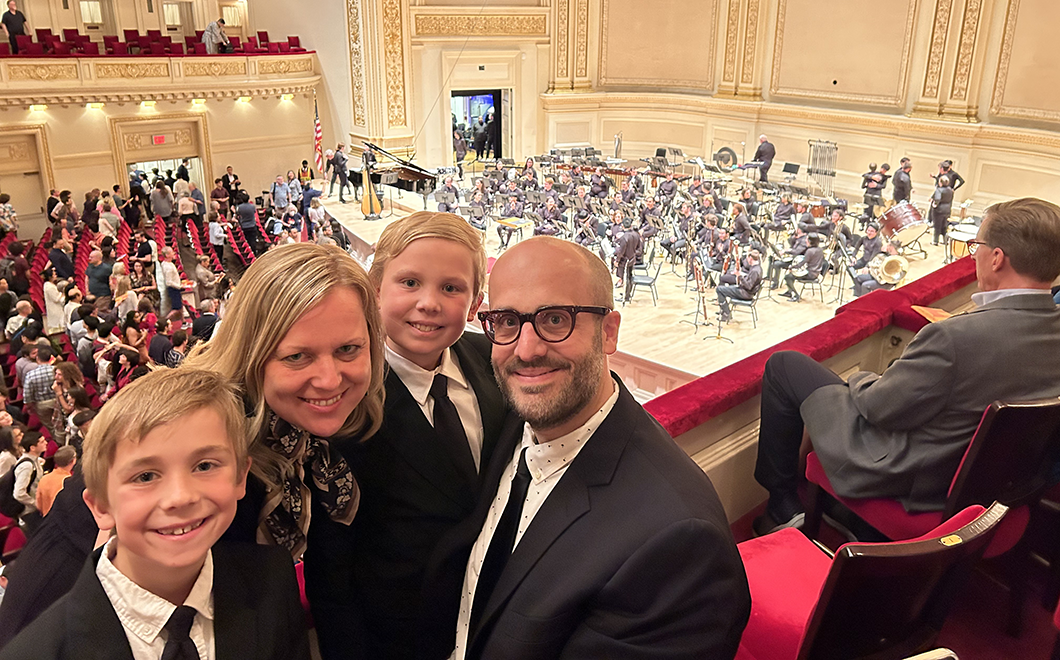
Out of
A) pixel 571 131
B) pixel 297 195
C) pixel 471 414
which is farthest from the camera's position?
pixel 571 131

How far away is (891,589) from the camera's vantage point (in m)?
1.61

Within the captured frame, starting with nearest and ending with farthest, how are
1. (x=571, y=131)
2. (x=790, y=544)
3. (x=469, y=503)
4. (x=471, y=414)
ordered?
(x=469, y=503) < (x=471, y=414) < (x=790, y=544) < (x=571, y=131)

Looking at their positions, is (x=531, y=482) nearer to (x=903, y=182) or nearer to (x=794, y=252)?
(x=794, y=252)

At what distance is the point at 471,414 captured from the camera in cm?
203

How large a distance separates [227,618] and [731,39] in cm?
2056

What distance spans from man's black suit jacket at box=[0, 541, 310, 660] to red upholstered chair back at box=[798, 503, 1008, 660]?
1.04 m

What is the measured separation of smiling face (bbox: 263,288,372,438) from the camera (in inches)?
59.3

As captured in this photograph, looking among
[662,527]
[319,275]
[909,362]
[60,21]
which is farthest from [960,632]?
[60,21]

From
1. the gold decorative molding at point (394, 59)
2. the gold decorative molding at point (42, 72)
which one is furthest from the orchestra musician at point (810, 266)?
the gold decorative molding at point (42, 72)

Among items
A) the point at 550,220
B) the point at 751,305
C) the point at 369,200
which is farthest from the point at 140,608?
the point at 369,200

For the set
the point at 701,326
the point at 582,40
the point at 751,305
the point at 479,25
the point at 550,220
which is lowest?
the point at 701,326

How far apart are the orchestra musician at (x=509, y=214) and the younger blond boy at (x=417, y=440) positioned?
470 inches

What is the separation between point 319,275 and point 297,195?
46.0 ft

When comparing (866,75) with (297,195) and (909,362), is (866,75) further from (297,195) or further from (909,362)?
(909,362)
